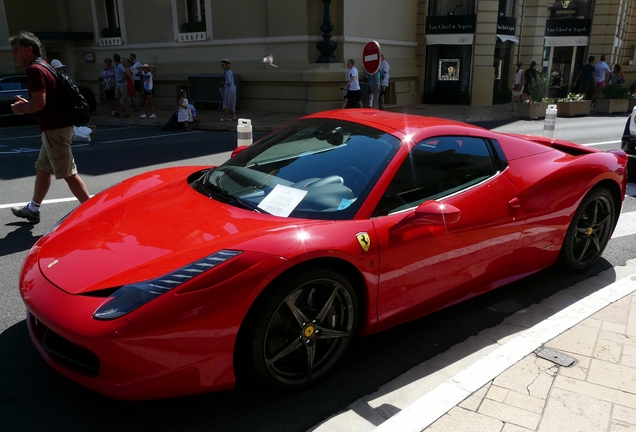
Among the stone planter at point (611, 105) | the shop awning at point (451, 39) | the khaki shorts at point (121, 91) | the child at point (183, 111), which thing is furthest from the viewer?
the shop awning at point (451, 39)

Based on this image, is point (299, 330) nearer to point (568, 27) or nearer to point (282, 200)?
point (282, 200)

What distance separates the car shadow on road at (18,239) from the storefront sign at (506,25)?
70.2 feet

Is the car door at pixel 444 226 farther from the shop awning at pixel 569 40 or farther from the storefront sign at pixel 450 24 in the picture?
the shop awning at pixel 569 40

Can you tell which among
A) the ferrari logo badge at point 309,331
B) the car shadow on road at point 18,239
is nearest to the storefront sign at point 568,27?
the car shadow on road at point 18,239

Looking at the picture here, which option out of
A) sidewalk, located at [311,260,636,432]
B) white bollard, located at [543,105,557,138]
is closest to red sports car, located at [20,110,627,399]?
sidewalk, located at [311,260,636,432]

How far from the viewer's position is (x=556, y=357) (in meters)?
3.09

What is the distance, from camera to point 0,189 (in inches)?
280

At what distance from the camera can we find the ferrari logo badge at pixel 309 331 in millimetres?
2710

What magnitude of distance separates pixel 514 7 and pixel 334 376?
24.8 meters

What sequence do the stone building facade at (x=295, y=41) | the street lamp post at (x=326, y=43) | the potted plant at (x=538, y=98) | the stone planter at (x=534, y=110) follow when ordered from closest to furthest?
the street lamp post at (x=326, y=43), the potted plant at (x=538, y=98), the stone planter at (x=534, y=110), the stone building facade at (x=295, y=41)

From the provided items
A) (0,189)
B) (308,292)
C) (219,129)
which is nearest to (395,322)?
(308,292)

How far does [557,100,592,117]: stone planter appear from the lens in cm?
1802

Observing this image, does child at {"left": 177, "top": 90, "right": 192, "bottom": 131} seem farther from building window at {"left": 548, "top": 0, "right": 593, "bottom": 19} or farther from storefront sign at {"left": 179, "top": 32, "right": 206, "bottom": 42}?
building window at {"left": 548, "top": 0, "right": 593, "bottom": 19}

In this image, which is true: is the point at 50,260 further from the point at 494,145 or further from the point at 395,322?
the point at 494,145
